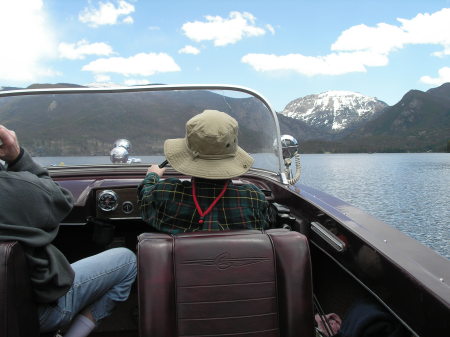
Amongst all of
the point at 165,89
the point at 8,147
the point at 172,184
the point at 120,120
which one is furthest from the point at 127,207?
the point at 8,147

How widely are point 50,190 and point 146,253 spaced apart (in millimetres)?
437

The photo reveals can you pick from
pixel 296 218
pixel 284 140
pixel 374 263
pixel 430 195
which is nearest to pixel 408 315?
pixel 374 263

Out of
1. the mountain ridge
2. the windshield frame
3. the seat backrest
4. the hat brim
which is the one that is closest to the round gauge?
the windshield frame

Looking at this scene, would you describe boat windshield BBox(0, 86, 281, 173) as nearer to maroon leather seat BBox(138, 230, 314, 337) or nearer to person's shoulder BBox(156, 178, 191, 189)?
person's shoulder BBox(156, 178, 191, 189)

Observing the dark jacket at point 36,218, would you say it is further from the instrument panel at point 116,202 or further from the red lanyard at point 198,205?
the instrument panel at point 116,202

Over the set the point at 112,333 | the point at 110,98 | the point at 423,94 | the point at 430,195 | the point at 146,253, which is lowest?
the point at 430,195

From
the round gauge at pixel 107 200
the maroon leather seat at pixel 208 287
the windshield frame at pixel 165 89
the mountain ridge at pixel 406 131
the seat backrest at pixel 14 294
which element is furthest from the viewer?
the mountain ridge at pixel 406 131

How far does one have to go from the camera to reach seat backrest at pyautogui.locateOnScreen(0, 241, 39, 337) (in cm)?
138

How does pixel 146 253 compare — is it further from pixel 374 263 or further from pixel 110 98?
pixel 110 98

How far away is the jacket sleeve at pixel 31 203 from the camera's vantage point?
4.82ft

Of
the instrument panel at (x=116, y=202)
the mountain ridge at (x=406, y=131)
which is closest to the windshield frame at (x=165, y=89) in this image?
the instrument panel at (x=116, y=202)

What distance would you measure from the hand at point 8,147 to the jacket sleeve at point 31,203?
31 mm

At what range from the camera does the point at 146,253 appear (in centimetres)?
150

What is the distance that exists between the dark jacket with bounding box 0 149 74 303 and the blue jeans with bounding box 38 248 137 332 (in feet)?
0.36
